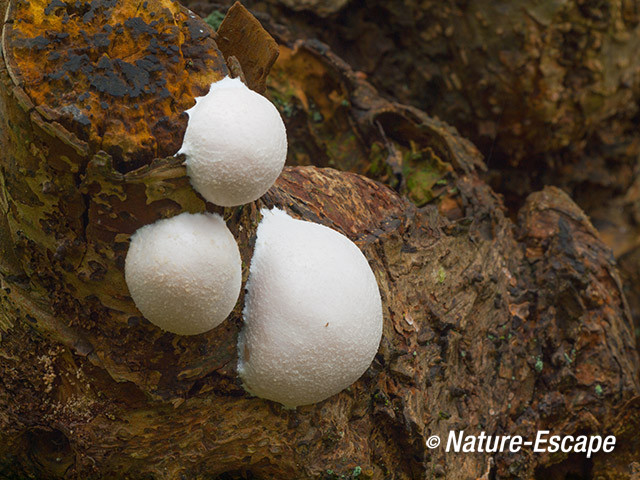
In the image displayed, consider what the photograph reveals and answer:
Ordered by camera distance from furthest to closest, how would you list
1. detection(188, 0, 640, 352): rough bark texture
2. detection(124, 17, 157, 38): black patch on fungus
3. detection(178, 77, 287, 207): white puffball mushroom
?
detection(188, 0, 640, 352): rough bark texture
detection(124, 17, 157, 38): black patch on fungus
detection(178, 77, 287, 207): white puffball mushroom

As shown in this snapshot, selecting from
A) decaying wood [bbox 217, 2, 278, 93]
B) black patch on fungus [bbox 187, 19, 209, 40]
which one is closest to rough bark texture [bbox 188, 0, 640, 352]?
decaying wood [bbox 217, 2, 278, 93]

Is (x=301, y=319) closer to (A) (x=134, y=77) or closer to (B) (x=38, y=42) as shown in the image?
(A) (x=134, y=77)

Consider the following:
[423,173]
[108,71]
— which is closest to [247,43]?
[108,71]

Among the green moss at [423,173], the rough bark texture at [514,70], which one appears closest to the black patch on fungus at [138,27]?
the green moss at [423,173]

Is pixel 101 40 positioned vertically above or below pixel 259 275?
above

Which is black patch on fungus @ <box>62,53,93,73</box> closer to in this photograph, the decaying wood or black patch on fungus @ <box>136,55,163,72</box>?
black patch on fungus @ <box>136,55,163,72</box>
